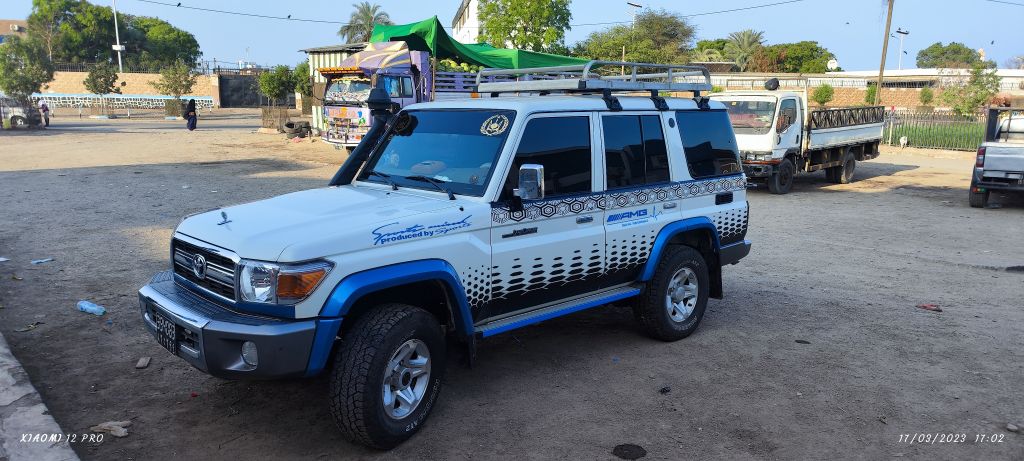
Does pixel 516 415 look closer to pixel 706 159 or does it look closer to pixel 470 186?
pixel 470 186

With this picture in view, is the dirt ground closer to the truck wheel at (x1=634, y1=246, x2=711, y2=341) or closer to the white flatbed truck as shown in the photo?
the truck wheel at (x1=634, y1=246, x2=711, y2=341)

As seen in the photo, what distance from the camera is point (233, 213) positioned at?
173 inches

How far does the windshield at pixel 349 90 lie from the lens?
20.3 metres

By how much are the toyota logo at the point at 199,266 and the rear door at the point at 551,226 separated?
1.63 metres

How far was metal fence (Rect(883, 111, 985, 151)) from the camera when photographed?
86.9 feet

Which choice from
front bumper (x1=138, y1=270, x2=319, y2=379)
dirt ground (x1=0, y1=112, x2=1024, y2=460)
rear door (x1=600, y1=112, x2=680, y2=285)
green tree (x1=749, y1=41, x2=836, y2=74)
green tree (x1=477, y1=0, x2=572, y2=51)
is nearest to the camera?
front bumper (x1=138, y1=270, x2=319, y2=379)

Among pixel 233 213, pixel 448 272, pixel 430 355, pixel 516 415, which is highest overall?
pixel 233 213

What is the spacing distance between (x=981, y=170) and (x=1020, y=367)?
31.1ft

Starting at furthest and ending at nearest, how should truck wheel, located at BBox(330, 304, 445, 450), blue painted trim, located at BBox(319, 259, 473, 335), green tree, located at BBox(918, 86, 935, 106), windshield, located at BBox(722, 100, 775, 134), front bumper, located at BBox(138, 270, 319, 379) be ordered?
green tree, located at BBox(918, 86, 935, 106)
windshield, located at BBox(722, 100, 775, 134)
truck wheel, located at BBox(330, 304, 445, 450)
blue painted trim, located at BBox(319, 259, 473, 335)
front bumper, located at BBox(138, 270, 319, 379)

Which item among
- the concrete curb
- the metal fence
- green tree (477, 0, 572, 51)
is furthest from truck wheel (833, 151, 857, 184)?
green tree (477, 0, 572, 51)

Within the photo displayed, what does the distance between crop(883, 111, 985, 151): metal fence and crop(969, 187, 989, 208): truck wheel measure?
14109 millimetres

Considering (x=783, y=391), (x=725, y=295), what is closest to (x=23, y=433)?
(x=783, y=391)

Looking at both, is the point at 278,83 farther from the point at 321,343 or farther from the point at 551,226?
the point at 321,343

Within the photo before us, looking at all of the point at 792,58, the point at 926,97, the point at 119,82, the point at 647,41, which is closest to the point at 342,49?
the point at 647,41
